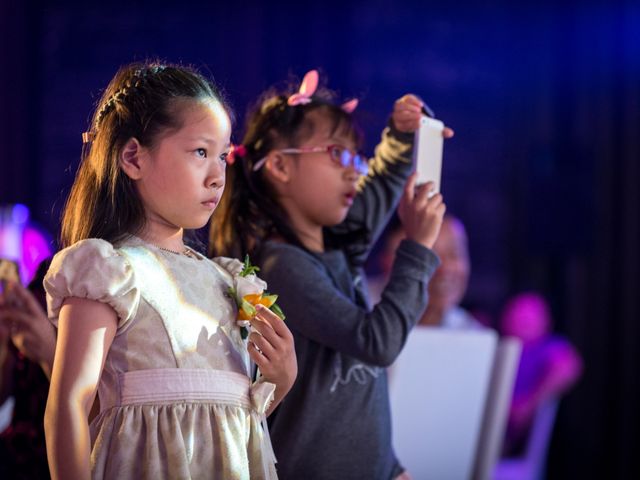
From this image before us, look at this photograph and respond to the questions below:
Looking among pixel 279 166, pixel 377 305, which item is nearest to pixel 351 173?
pixel 279 166

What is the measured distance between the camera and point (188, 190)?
139 cm

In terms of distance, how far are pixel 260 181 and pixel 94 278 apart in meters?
0.78

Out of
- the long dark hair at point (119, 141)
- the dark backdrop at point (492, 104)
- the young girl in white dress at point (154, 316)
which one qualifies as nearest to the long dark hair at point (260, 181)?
the young girl in white dress at point (154, 316)

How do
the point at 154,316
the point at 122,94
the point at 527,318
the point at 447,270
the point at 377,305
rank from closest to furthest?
the point at 154,316
the point at 122,94
the point at 377,305
the point at 447,270
the point at 527,318

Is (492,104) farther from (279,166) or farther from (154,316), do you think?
(154,316)

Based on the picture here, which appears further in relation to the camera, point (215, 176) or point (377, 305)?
point (377, 305)

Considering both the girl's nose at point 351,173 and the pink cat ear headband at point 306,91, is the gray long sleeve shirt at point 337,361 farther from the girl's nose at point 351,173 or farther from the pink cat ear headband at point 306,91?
the pink cat ear headband at point 306,91

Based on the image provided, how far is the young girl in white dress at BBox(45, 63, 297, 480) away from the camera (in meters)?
1.25

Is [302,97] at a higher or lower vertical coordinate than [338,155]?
higher

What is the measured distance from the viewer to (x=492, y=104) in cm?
539

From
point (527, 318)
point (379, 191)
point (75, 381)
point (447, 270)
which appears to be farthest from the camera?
point (527, 318)

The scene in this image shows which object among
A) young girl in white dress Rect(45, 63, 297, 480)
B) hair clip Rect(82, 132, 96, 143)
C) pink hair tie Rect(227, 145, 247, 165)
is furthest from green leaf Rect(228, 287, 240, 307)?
pink hair tie Rect(227, 145, 247, 165)

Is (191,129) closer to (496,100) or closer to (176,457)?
(176,457)

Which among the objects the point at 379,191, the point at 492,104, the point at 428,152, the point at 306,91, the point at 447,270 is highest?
the point at 492,104
